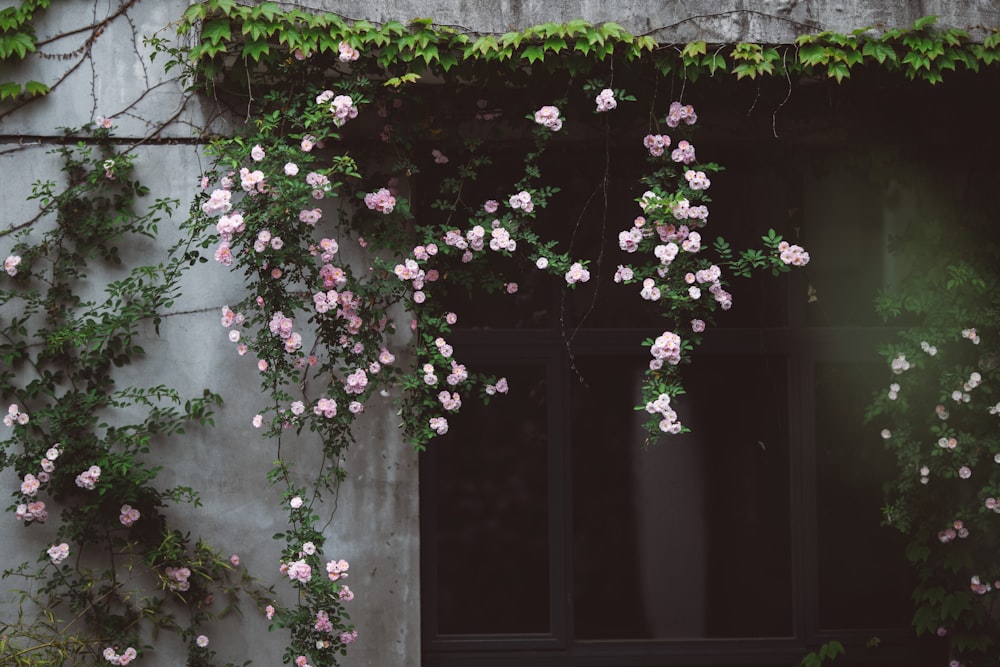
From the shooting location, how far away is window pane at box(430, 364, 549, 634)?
4.82 metres

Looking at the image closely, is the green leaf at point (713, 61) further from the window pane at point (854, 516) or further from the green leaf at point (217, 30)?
the green leaf at point (217, 30)

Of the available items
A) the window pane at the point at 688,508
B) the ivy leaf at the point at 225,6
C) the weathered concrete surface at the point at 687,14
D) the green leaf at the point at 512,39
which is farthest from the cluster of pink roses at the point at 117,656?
the green leaf at the point at 512,39

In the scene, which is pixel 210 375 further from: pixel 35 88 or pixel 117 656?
pixel 35 88

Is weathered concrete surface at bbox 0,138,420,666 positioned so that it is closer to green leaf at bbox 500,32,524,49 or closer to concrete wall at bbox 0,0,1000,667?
concrete wall at bbox 0,0,1000,667

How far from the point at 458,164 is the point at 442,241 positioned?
515mm

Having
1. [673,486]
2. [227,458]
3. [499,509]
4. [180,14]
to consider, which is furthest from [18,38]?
[673,486]

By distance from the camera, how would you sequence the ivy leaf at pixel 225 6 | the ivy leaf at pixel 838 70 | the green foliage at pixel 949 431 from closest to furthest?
the ivy leaf at pixel 225 6, the ivy leaf at pixel 838 70, the green foliage at pixel 949 431

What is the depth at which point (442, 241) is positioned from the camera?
441cm

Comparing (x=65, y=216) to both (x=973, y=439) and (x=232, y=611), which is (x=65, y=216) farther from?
(x=973, y=439)

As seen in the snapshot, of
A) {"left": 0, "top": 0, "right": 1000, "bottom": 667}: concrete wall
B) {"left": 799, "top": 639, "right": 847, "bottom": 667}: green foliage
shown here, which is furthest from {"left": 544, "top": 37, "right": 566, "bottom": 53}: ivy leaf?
{"left": 799, "top": 639, "right": 847, "bottom": 667}: green foliage

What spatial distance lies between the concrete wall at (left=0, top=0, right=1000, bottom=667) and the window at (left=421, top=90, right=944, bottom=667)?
333mm

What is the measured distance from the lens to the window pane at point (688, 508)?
15.9ft

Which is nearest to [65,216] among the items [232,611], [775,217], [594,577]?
[232,611]

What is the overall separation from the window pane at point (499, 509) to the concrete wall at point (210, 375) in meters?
0.36
